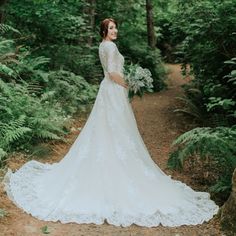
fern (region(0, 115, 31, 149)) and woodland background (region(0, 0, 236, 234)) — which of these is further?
fern (region(0, 115, 31, 149))

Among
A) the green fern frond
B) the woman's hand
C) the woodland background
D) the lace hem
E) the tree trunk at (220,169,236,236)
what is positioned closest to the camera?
the tree trunk at (220,169,236,236)

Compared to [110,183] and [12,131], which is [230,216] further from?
[12,131]

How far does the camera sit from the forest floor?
532cm

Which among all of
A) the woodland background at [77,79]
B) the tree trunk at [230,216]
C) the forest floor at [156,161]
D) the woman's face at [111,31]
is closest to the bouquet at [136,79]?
the woman's face at [111,31]

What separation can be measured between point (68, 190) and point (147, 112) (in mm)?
7002

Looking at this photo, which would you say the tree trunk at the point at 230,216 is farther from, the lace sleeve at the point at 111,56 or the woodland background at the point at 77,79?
the lace sleeve at the point at 111,56

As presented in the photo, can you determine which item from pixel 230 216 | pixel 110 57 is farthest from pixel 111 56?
pixel 230 216

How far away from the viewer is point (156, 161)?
8.33m

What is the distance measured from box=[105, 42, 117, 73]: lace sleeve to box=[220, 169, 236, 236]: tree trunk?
7.55 feet

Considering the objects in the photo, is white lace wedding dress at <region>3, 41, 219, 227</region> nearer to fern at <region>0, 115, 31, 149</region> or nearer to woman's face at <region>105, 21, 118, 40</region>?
woman's face at <region>105, 21, 118, 40</region>

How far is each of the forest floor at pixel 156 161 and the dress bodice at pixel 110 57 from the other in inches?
87.0

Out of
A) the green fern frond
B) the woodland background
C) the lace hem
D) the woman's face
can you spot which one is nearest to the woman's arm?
the woman's face

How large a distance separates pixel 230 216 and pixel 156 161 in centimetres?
312

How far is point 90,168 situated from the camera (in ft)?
20.4
